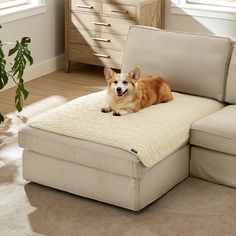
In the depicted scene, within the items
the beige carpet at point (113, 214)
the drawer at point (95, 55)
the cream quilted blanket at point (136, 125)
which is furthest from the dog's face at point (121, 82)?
the drawer at point (95, 55)

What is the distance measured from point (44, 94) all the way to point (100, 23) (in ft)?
2.78

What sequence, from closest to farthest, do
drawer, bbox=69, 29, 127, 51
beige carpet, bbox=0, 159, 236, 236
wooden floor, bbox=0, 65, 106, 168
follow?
beige carpet, bbox=0, 159, 236, 236
wooden floor, bbox=0, 65, 106, 168
drawer, bbox=69, 29, 127, 51

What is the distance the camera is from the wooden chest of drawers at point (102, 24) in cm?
565

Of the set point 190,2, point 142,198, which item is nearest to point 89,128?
point 142,198

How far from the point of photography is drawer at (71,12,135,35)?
18.7 feet

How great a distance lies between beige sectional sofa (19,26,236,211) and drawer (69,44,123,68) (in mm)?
1585

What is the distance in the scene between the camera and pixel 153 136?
347 cm

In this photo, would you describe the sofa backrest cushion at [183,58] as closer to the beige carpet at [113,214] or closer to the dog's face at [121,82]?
the dog's face at [121,82]

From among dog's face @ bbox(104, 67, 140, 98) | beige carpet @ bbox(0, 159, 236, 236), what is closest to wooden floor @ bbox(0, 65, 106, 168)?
beige carpet @ bbox(0, 159, 236, 236)

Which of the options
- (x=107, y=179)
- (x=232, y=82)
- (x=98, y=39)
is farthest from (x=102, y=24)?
(x=107, y=179)

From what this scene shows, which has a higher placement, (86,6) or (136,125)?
(86,6)

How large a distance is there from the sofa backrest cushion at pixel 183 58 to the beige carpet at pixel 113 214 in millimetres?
676

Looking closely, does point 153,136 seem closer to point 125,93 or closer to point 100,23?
point 125,93

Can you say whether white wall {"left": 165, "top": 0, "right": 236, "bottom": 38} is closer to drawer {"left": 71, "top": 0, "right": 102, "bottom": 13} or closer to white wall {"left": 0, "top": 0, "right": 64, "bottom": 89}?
drawer {"left": 71, "top": 0, "right": 102, "bottom": 13}
